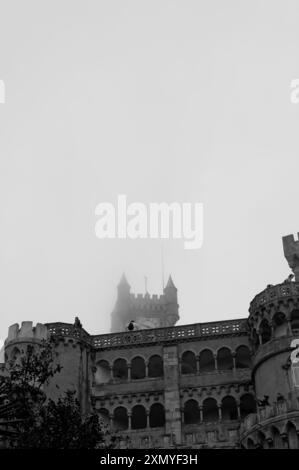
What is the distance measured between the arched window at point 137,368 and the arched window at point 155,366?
634 mm

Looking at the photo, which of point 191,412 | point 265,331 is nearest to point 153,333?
point 191,412

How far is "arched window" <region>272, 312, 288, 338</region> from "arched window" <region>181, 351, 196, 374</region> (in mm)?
7977

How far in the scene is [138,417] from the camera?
59375 millimetres

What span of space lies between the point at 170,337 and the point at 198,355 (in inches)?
122

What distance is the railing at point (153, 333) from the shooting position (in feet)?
195

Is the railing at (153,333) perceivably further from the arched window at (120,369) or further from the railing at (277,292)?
the railing at (277,292)

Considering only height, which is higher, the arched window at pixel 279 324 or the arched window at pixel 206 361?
the arched window at pixel 279 324

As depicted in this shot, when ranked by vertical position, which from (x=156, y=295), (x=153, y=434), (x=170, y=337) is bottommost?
(x=153, y=434)

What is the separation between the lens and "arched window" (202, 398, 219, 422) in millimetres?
57250

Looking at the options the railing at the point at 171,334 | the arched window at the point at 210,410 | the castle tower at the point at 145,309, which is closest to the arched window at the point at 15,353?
the railing at the point at 171,334
